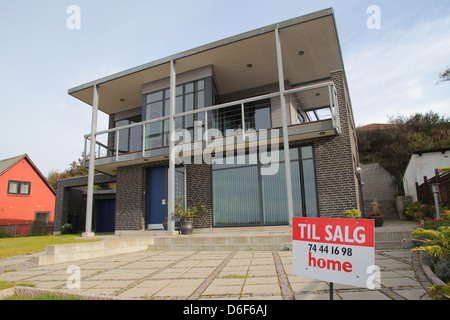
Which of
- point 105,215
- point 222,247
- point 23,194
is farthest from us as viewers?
point 23,194

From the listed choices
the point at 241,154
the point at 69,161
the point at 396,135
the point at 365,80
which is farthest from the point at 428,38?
the point at 69,161

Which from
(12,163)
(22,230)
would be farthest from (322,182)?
(12,163)

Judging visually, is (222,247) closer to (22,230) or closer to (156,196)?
(156,196)

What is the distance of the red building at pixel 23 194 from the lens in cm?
1917

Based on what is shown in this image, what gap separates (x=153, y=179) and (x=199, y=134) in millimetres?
2779

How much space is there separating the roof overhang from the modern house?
38 mm

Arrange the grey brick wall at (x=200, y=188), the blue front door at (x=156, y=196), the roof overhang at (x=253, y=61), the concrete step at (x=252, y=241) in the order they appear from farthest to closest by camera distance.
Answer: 1. the blue front door at (x=156, y=196)
2. the grey brick wall at (x=200, y=188)
3. the roof overhang at (x=253, y=61)
4. the concrete step at (x=252, y=241)

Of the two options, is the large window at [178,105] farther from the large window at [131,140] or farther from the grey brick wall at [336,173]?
the grey brick wall at [336,173]

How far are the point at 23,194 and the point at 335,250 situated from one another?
79.0 ft

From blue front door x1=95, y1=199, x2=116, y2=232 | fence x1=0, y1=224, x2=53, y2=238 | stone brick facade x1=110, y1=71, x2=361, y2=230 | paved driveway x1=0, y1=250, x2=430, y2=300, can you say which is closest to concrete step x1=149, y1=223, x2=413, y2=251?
paved driveway x1=0, y1=250, x2=430, y2=300

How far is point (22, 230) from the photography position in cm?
1684

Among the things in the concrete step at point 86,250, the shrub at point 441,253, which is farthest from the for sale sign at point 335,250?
the concrete step at point 86,250

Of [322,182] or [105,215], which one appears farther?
[105,215]
